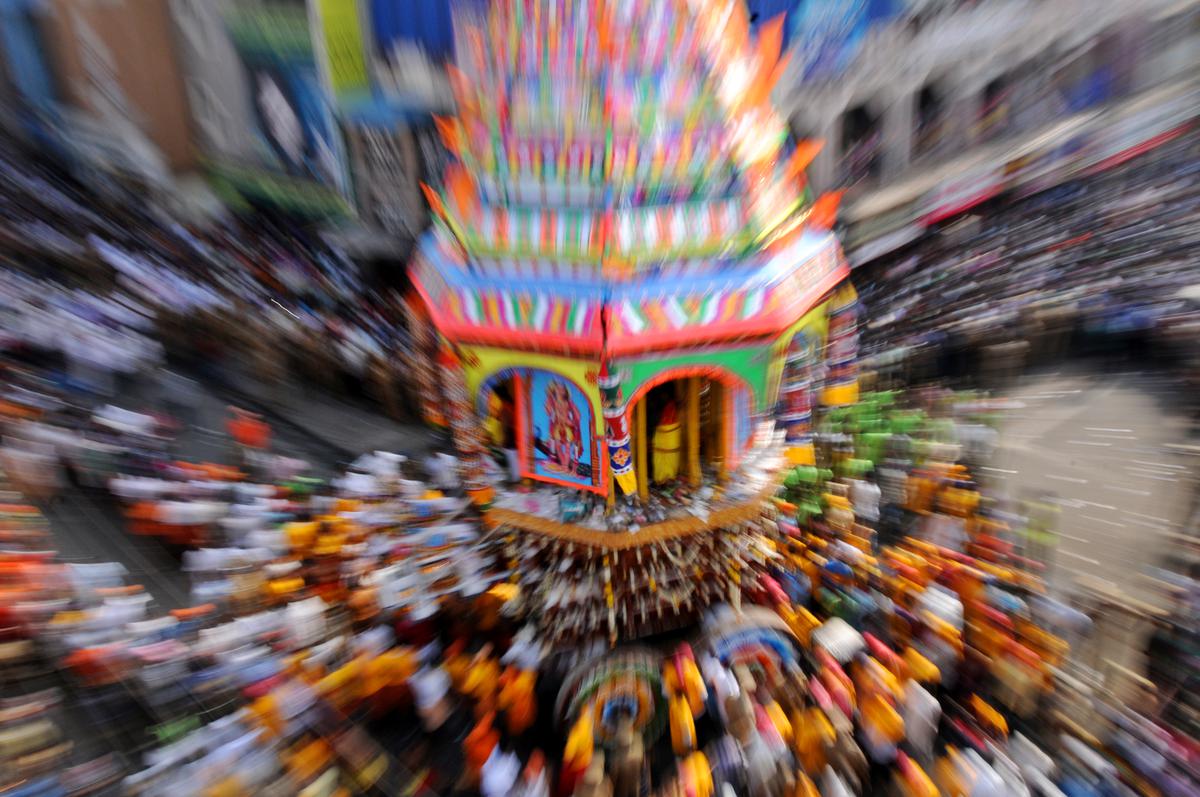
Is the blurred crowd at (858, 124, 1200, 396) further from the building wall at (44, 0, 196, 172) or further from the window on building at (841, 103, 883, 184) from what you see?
the building wall at (44, 0, 196, 172)

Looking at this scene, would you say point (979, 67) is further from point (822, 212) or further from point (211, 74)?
point (211, 74)

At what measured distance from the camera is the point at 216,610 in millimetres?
2117

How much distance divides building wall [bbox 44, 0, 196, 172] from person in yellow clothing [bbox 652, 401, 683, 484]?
324cm

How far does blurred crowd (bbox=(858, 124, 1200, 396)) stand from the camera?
2.58 meters

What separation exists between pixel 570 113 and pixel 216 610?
1.95 meters

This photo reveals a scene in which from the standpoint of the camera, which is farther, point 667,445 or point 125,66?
point 125,66

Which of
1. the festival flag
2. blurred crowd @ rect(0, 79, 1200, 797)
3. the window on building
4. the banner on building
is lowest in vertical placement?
blurred crowd @ rect(0, 79, 1200, 797)

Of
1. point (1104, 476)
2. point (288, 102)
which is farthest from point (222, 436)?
point (1104, 476)

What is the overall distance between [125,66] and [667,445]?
12.1 feet

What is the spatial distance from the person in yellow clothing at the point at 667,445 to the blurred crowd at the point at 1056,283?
1.49 meters

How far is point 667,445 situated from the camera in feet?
6.19

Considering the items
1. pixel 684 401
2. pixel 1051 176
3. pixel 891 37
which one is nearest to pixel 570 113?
pixel 684 401

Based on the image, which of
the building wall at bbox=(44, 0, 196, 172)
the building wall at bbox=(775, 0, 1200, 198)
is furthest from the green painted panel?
the building wall at bbox=(44, 0, 196, 172)

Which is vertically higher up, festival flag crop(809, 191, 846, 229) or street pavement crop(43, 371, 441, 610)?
festival flag crop(809, 191, 846, 229)
